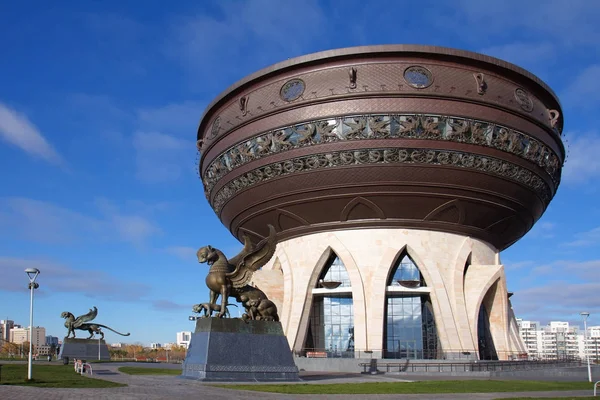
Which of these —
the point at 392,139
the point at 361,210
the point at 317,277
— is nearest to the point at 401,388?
the point at 392,139

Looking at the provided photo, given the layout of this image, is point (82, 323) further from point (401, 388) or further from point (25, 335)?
point (25, 335)

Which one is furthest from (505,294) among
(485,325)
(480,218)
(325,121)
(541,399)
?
(541,399)

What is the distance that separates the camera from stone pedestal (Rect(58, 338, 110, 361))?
1110 inches

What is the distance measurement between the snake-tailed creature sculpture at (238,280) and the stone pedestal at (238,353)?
0.38 meters

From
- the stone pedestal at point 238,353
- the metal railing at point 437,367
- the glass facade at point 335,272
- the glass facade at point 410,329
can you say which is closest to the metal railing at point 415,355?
the glass facade at point 410,329

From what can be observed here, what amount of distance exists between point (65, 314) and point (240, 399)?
20.2 meters

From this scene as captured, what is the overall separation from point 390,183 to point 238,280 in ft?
32.6

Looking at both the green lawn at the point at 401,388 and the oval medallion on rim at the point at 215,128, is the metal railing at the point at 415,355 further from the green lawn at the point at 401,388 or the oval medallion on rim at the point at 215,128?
the oval medallion on rim at the point at 215,128

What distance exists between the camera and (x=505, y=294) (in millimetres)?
26828

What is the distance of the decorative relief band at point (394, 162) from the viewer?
939 inches

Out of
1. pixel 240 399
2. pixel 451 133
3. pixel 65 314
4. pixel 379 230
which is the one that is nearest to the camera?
pixel 240 399

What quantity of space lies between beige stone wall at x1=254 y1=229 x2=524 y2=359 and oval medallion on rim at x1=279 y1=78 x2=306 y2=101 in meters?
5.95

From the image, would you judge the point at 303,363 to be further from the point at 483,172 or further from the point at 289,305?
the point at 483,172

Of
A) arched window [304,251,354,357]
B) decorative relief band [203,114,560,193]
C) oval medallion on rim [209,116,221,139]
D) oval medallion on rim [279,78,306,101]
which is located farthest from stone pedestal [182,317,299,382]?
oval medallion on rim [209,116,221,139]
